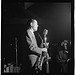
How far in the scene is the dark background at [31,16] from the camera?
189 cm

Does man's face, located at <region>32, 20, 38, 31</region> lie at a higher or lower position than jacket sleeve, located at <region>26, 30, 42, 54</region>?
higher

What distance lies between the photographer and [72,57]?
1900 millimetres

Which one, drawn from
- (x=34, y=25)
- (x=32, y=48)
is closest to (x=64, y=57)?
(x=32, y=48)

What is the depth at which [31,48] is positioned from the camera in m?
1.90

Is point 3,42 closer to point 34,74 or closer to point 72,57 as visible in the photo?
point 34,74

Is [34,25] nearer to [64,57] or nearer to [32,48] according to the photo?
[32,48]

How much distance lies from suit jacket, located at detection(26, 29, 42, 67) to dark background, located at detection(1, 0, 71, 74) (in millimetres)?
82

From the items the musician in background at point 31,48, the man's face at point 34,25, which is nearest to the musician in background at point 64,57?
the musician in background at point 31,48

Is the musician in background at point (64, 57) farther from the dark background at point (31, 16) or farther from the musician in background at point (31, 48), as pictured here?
the musician in background at point (31, 48)

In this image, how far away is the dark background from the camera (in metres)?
1.89

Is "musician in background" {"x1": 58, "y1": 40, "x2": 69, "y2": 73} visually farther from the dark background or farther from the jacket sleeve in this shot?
the jacket sleeve

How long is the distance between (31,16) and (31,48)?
1.10ft

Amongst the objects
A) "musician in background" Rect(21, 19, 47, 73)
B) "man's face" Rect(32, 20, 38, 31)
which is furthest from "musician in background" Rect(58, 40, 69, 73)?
"man's face" Rect(32, 20, 38, 31)

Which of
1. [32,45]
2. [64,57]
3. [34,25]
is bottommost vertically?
[64,57]
